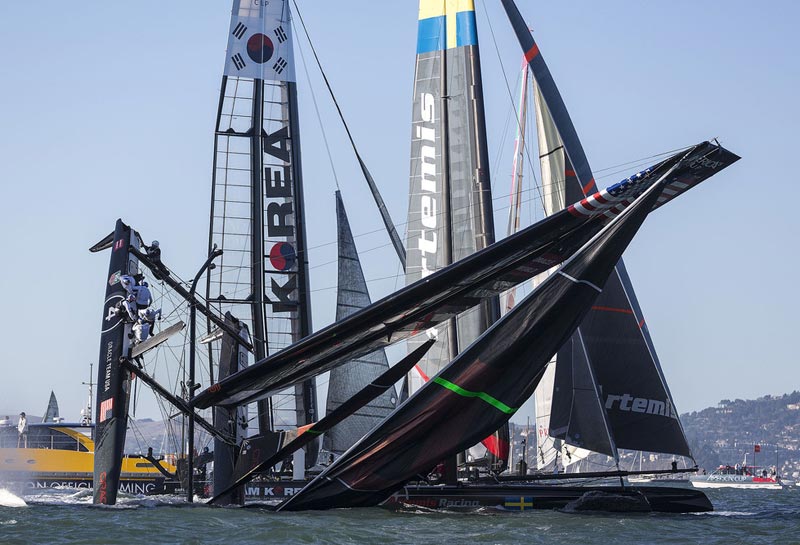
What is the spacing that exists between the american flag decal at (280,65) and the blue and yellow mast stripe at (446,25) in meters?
4.01

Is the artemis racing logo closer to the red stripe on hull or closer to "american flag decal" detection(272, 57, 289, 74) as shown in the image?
the red stripe on hull

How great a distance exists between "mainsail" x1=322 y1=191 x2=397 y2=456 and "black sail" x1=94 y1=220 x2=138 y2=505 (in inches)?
318

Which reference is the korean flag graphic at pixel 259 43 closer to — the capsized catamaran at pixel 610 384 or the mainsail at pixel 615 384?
the capsized catamaran at pixel 610 384

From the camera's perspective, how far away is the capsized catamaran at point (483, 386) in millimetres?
17078

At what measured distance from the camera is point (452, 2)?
26.8m

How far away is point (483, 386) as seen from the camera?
56.0 feet

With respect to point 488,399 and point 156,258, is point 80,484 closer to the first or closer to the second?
point 156,258

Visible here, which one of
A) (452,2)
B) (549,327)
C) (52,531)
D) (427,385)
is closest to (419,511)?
(427,385)

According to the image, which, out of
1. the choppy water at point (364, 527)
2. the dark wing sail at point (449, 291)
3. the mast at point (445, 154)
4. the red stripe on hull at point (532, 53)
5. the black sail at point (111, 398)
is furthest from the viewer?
the red stripe on hull at point (532, 53)

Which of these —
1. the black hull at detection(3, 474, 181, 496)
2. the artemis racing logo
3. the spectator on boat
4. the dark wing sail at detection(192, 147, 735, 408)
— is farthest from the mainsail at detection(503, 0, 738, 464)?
the spectator on boat

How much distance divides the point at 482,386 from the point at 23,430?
20.2m

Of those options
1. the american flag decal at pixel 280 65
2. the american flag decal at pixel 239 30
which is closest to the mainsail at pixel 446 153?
the american flag decal at pixel 280 65

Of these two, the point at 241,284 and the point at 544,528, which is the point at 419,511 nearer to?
the point at 544,528

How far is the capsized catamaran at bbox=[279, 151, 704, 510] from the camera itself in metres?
17.1
